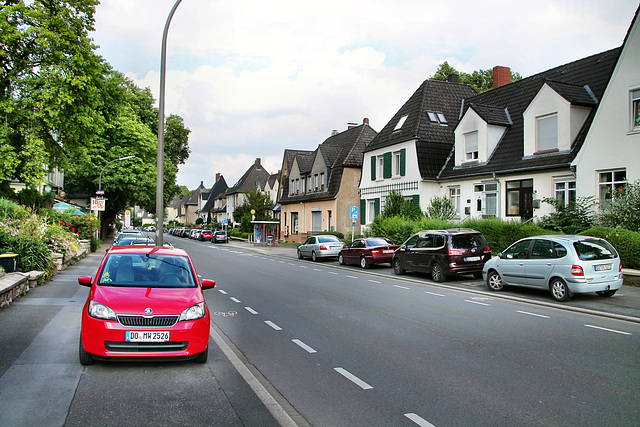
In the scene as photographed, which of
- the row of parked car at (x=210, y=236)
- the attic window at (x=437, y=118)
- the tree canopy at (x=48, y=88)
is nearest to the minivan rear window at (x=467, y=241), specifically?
the attic window at (x=437, y=118)

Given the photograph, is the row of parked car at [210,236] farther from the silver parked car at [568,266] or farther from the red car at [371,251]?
the silver parked car at [568,266]

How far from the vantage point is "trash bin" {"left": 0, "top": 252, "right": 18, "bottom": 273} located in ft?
41.1

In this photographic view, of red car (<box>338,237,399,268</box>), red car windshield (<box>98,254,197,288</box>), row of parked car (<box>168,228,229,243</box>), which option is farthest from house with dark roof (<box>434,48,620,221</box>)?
row of parked car (<box>168,228,229,243</box>)

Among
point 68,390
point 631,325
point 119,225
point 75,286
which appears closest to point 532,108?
point 631,325

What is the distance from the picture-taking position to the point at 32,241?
47.2 feet

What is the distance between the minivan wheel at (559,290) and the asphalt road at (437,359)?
2.55 feet

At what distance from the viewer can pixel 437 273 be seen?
1702 cm

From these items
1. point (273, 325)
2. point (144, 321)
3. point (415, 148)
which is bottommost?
point (273, 325)

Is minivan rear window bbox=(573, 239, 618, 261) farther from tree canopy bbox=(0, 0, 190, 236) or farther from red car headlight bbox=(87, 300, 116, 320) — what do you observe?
tree canopy bbox=(0, 0, 190, 236)

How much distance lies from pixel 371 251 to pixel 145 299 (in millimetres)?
16885

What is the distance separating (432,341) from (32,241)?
40.3 ft

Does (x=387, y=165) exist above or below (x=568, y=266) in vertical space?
above

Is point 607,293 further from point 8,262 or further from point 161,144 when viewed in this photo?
point 8,262

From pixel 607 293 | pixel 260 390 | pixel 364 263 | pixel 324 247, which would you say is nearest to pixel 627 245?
pixel 607 293
